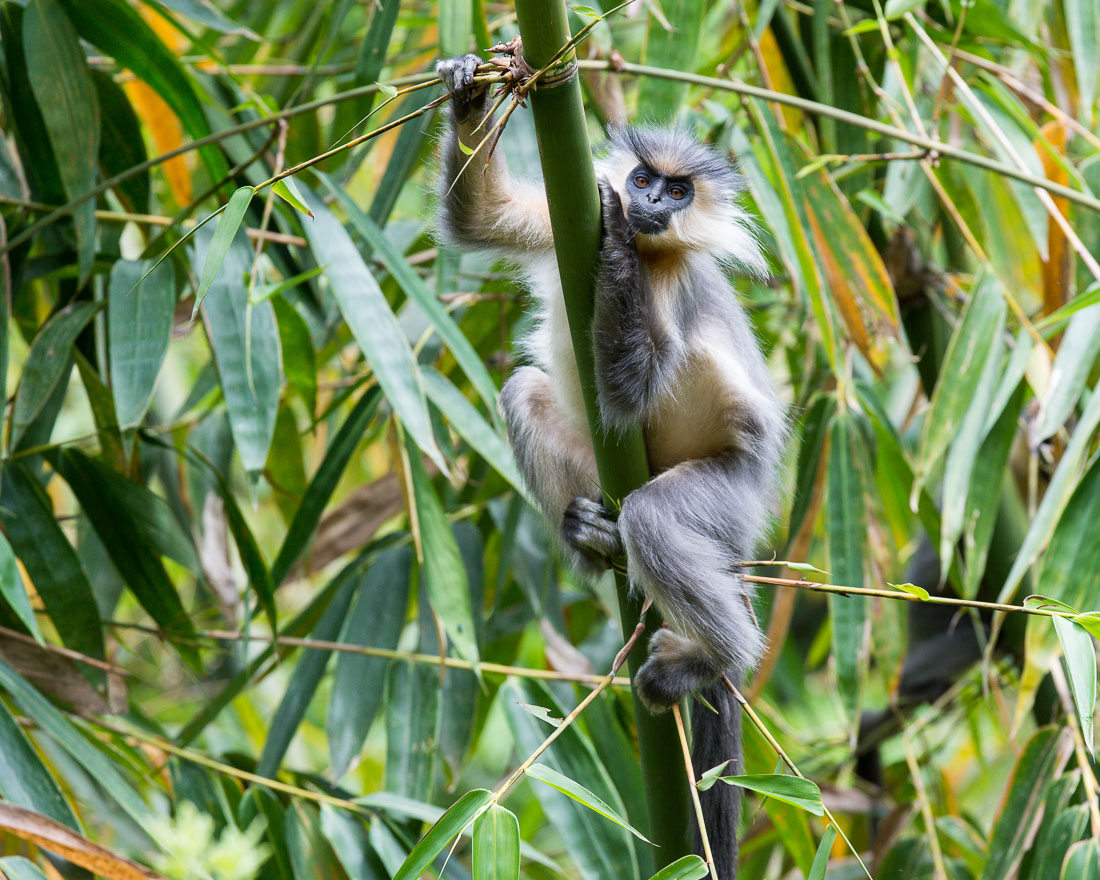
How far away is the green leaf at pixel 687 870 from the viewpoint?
1342mm

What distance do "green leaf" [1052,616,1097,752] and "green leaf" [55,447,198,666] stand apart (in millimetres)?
1949

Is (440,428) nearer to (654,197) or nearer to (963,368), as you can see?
(654,197)

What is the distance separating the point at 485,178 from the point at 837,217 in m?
1.00

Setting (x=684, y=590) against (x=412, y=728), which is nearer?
(x=684, y=590)

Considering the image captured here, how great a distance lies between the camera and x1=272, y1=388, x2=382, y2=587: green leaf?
271 centimetres

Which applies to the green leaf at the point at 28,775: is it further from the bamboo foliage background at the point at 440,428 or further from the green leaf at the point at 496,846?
the green leaf at the point at 496,846

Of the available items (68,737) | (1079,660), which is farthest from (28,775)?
(1079,660)

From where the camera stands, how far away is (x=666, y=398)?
7.58 ft

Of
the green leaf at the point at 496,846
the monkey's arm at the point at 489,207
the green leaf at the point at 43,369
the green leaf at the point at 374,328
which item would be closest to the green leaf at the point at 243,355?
the green leaf at the point at 374,328

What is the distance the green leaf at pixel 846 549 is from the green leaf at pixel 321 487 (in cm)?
115

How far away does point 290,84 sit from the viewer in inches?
139

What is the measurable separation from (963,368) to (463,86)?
57.6 inches

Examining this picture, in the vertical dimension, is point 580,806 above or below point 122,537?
below

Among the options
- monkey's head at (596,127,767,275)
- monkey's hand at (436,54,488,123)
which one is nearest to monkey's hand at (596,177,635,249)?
monkey's hand at (436,54,488,123)
